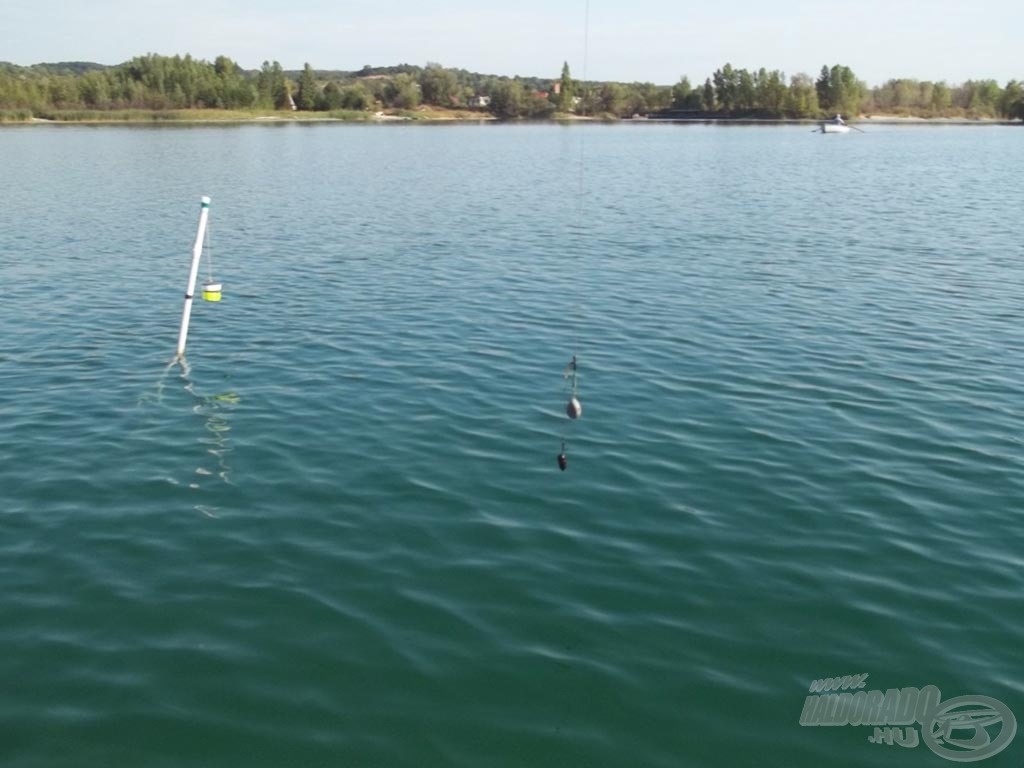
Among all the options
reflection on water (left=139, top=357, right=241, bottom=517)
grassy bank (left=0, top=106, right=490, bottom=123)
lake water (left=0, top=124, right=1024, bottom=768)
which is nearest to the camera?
lake water (left=0, top=124, right=1024, bottom=768)

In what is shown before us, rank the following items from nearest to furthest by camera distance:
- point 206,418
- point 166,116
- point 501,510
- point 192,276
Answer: point 501,510 → point 206,418 → point 192,276 → point 166,116

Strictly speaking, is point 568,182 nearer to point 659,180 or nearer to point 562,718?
point 659,180

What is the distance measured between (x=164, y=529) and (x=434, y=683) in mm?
5087

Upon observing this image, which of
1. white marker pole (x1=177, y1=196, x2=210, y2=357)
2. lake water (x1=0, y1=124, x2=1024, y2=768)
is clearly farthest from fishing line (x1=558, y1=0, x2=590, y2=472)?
white marker pole (x1=177, y1=196, x2=210, y2=357)

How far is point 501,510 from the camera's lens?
13.2 metres

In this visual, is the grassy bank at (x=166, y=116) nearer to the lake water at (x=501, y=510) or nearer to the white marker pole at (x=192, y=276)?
the lake water at (x=501, y=510)

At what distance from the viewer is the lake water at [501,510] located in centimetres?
900

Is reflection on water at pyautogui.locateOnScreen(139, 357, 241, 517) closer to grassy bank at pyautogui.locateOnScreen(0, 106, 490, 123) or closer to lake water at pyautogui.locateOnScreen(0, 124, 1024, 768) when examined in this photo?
lake water at pyautogui.locateOnScreen(0, 124, 1024, 768)

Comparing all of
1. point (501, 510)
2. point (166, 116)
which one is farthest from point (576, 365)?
point (166, 116)

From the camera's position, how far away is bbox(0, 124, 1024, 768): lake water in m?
9.00

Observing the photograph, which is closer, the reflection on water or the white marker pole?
the reflection on water

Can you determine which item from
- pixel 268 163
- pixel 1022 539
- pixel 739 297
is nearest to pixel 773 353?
pixel 739 297

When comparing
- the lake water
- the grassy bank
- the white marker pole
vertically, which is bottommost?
the lake water

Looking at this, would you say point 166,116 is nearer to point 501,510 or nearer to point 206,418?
point 206,418
